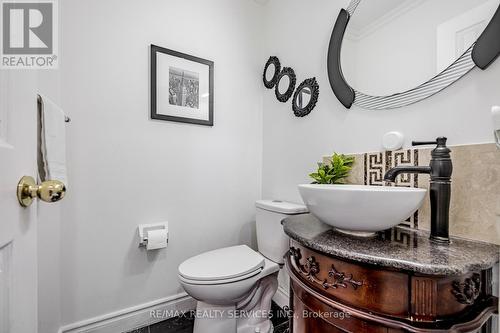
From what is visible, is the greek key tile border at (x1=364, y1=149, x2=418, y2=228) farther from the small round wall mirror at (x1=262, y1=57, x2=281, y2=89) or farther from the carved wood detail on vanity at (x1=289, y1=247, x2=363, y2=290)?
the small round wall mirror at (x1=262, y1=57, x2=281, y2=89)

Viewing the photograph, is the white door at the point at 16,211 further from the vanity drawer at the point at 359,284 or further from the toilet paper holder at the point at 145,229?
the toilet paper holder at the point at 145,229

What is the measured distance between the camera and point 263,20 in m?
1.98

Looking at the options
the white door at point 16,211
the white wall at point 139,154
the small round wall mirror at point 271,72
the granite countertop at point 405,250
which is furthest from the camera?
the small round wall mirror at point 271,72

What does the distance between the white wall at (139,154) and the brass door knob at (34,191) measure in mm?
971

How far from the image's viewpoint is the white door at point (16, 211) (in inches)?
15.8

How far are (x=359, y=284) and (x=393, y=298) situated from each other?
3.1 inches

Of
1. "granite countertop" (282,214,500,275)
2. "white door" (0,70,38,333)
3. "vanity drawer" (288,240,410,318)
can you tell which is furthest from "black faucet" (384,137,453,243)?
"white door" (0,70,38,333)

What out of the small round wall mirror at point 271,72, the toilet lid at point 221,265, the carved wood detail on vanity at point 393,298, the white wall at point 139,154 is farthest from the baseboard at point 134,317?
the small round wall mirror at point 271,72

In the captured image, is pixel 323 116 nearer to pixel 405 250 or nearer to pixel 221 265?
pixel 405 250

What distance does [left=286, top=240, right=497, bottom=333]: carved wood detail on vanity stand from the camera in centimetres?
56

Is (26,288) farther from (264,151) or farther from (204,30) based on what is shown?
(204,30)

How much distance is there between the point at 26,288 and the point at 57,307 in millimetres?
1057

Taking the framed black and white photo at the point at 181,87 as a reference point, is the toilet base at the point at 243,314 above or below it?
below

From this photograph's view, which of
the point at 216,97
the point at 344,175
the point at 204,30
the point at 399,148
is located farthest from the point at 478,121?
the point at 204,30
